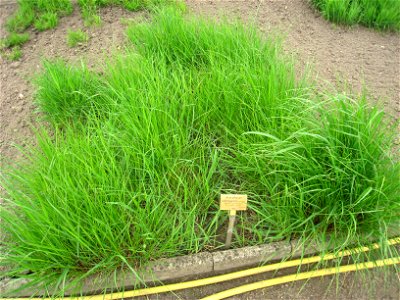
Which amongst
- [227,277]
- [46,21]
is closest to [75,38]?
[46,21]

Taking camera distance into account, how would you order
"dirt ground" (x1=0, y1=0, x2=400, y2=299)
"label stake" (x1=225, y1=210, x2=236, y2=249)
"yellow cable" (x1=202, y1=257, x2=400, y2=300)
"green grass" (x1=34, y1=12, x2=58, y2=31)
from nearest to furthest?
"label stake" (x1=225, y1=210, x2=236, y2=249) → "yellow cable" (x1=202, y1=257, x2=400, y2=300) → "dirt ground" (x1=0, y1=0, x2=400, y2=299) → "green grass" (x1=34, y1=12, x2=58, y2=31)

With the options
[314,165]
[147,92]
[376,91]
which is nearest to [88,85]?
[147,92]

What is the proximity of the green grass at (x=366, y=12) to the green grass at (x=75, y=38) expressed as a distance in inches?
94.4

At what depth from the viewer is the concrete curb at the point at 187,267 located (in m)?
1.93

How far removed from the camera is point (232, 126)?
2445 mm

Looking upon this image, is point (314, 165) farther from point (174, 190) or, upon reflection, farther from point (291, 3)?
point (291, 3)

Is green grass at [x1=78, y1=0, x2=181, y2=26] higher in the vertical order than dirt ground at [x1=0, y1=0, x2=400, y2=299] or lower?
higher

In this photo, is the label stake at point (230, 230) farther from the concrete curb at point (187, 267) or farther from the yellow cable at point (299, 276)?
the yellow cable at point (299, 276)

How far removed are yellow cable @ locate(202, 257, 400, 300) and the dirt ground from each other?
4.05ft

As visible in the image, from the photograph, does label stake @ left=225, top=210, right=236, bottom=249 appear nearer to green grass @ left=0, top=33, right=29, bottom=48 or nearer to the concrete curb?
the concrete curb

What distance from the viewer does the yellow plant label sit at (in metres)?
1.75

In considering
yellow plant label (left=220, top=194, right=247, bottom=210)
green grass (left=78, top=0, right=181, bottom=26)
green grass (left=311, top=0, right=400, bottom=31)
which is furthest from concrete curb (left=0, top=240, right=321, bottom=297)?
green grass (left=311, top=0, right=400, bottom=31)

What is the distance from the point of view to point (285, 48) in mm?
3309

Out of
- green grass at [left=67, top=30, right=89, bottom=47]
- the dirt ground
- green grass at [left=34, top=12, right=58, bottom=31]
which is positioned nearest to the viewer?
the dirt ground
